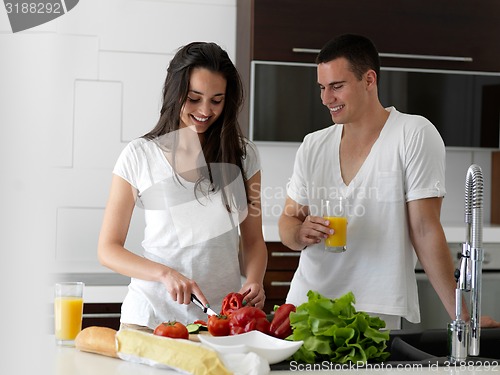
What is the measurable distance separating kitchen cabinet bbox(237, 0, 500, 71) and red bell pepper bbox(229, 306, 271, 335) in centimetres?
183

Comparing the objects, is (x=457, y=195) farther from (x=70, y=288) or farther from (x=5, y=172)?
(x=5, y=172)

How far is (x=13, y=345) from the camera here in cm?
92

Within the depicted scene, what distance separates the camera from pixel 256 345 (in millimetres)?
1355

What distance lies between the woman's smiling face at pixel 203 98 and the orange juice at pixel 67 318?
0.52 metres

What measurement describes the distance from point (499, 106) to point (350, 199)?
5.38 feet

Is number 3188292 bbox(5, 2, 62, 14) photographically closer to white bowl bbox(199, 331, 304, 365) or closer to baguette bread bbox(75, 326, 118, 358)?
baguette bread bbox(75, 326, 118, 358)

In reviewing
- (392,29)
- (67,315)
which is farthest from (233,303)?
(392,29)

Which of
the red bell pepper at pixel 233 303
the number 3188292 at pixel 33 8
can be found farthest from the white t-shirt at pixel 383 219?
the number 3188292 at pixel 33 8

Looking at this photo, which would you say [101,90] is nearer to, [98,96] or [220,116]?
[98,96]

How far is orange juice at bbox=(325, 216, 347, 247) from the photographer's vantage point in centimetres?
194

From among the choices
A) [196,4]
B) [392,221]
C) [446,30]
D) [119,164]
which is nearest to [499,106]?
[446,30]

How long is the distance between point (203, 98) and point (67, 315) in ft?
1.99

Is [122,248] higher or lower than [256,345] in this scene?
higher

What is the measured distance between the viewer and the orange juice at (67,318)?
1.48 meters
